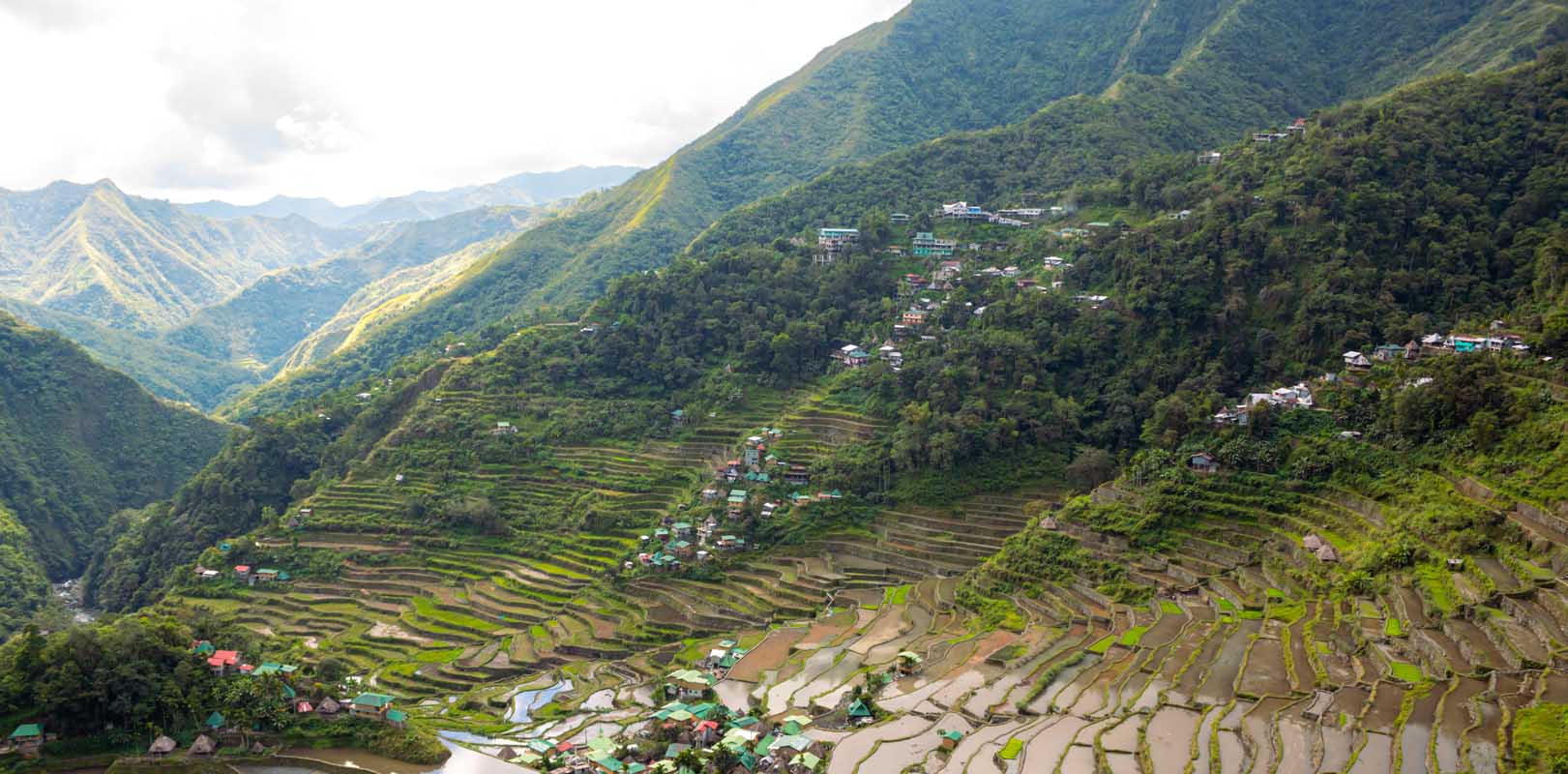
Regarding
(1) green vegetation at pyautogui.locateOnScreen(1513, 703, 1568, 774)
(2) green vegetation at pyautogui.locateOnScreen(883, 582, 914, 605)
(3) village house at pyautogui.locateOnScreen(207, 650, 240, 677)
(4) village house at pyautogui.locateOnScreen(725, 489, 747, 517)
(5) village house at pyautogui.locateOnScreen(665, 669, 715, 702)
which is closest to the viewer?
(1) green vegetation at pyautogui.locateOnScreen(1513, 703, 1568, 774)

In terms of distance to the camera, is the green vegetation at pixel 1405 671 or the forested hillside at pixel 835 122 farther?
the forested hillside at pixel 835 122

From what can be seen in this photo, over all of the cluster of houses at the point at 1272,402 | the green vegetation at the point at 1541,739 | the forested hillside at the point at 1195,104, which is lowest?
the green vegetation at the point at 1541,739

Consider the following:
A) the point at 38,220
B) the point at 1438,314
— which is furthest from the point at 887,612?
the point at 38,220

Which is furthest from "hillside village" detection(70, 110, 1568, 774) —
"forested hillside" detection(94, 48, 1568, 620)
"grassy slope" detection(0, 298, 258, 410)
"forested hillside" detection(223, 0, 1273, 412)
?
"grassy slope" detection(0, 298, 258, 410)

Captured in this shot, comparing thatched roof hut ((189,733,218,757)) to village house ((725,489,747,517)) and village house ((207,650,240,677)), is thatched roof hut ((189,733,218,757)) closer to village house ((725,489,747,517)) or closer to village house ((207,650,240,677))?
village house ((207,650,240,677))

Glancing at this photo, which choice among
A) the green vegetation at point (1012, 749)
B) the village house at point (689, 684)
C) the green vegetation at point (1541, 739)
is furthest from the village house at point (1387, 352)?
the village house at point (689, 684)

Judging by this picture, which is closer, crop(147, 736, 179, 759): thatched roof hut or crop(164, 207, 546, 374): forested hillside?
crop(147, 736, 179, 759): thatched roof hut

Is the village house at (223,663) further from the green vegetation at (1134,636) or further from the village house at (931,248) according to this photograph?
the village house at (931,248)
